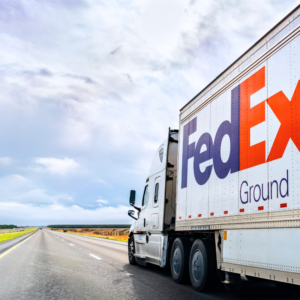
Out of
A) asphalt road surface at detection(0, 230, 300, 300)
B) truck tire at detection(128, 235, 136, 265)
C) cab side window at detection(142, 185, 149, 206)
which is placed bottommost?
asphalt road surface at detection(0, 230, 300, 300)

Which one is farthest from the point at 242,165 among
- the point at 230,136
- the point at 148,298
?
the point at 148,298

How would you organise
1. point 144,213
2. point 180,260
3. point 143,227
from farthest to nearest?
point 144,213 → point 143,227 → point 180,260

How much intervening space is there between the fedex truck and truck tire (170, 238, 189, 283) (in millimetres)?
23

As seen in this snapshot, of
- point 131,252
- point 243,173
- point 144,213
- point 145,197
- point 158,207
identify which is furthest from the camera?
point 131,252

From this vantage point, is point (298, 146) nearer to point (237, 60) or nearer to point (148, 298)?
point (237, 60)

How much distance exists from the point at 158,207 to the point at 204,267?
346cm

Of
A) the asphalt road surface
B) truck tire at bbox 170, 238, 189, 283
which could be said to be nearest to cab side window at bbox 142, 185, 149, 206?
the asphalt road surface

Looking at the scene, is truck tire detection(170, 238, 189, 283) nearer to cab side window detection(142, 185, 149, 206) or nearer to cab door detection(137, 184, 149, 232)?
cab door detection(137, 184, 149, 232)

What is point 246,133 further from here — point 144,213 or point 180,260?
point 144,213

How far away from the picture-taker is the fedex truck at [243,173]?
195 inches

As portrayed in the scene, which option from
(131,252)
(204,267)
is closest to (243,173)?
(204,267)

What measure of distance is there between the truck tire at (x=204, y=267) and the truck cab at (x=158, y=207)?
6.62 ft

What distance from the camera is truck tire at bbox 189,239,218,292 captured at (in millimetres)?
7156

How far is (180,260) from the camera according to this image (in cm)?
845
